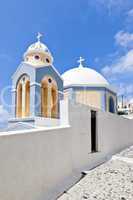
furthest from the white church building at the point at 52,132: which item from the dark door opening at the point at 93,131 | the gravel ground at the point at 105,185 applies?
the gravel ground at the point at 105,185

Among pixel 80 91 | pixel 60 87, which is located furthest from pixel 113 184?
pixel 80 91

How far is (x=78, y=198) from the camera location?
17.2ft

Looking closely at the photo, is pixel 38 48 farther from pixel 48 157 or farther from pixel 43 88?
pixel 48 157

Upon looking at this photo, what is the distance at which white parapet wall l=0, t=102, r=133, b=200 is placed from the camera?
A: 377 centimetres

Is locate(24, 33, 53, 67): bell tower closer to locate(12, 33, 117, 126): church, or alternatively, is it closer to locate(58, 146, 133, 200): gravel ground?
locate(12, 33, 117, 126): church

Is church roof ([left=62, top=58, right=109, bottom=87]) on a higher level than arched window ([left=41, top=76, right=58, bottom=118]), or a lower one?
higher

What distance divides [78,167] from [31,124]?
3.62 meters

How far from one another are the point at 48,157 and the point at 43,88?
282 inches

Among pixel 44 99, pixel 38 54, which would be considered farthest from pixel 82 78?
pixel 44 99

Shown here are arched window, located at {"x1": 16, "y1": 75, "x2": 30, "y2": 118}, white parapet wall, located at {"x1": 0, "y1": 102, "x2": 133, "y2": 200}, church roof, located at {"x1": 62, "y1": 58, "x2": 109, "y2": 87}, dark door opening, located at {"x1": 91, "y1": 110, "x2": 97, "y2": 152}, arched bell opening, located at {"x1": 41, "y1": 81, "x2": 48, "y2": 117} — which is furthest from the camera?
church roof, located at {"x1": 62, "y1": 58, "x2": 109, "y2": 87}

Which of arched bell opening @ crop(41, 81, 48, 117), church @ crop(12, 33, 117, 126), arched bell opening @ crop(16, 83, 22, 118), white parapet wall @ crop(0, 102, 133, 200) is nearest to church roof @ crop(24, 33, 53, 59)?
church @ crop(12, 33, 117, 126)

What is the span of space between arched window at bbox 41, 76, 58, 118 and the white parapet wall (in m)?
3.52

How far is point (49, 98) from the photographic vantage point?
38.8ft

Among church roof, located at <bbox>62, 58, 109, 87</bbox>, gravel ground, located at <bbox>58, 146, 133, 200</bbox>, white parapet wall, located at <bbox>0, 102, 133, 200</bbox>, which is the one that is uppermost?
church roof, located at <bbox>62, 58, 109, 87</bbox>
